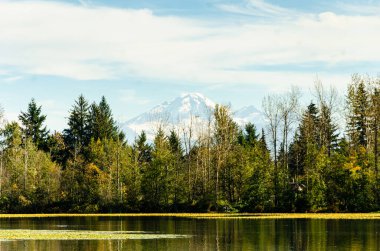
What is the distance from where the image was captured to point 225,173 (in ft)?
351

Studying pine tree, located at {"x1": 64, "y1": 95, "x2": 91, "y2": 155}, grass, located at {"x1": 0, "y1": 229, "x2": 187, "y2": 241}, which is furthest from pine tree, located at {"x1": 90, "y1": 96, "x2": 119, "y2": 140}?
grass, located at {"x1": 0, "y1": 229, "x2": 187, "y2": 241}

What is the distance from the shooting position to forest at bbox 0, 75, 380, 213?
96.2 meters

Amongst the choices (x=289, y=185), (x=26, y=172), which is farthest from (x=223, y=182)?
(x=26, y=172)

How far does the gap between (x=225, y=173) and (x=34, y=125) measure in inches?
2321

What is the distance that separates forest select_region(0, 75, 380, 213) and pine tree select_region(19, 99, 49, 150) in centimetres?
1454

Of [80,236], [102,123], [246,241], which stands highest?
[102,123]

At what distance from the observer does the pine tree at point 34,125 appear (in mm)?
146625

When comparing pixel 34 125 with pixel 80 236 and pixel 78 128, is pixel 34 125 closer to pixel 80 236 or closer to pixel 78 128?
pixel 78 128

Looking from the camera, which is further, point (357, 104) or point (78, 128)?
point (78, 128)

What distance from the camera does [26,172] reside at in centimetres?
11625

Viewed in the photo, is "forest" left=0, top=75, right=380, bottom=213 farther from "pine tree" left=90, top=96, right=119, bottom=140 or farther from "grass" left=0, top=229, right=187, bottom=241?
"grass" left=0, top=229, right=187, bottom=241

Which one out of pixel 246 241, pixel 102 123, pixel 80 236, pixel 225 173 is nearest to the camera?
pixel 246 241

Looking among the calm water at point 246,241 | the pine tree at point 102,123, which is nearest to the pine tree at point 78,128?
the pine tree at point 102,123

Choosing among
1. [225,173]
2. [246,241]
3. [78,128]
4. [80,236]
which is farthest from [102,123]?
[246,241]
